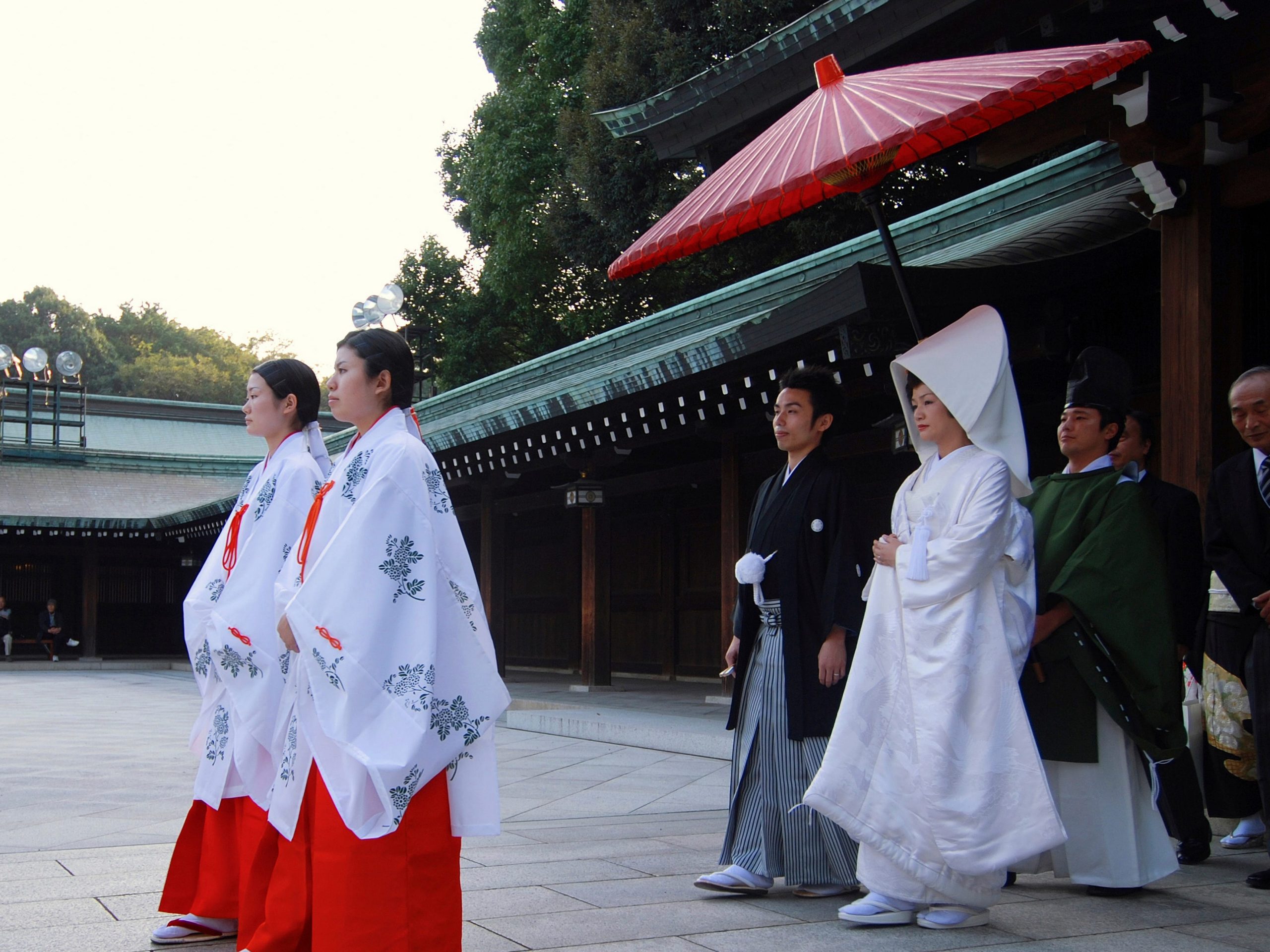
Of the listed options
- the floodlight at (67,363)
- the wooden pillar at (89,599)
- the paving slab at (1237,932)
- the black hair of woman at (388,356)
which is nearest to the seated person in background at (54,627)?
the wooden pillar at (89,599)

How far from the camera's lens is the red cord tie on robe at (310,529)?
2.88 meters

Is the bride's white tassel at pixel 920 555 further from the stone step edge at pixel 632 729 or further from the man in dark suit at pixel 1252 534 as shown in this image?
the stone step edge at pixel 632 729

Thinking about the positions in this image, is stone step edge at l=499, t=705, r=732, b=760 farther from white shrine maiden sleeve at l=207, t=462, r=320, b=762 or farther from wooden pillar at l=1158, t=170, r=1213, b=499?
white shrine maiden sleeve at l=207, t=462, r=320, b=762

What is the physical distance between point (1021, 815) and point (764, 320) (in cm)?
498

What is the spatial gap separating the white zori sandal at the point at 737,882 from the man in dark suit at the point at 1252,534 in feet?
5.54

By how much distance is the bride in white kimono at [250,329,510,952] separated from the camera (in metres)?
2.56

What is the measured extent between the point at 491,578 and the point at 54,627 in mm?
12216

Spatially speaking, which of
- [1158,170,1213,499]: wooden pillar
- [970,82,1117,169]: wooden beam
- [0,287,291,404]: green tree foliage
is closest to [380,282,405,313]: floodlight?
[970,82,1117,169]: wooden beam

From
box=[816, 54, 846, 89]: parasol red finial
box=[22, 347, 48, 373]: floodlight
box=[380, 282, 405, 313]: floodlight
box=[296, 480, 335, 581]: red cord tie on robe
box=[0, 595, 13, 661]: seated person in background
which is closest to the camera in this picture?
box=[296, 480, 335, 581]: red cord tie on robe

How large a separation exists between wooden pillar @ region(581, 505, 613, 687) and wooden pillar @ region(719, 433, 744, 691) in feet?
6.35

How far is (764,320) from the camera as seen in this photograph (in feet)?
25.5

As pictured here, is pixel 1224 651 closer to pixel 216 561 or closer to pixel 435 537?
pixel 435 537

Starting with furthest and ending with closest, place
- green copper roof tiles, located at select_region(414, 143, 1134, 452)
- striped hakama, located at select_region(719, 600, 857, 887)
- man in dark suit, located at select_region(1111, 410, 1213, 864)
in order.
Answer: green copper roof tiles, located at select_region(414, 143, 1134, 452) → man in dark suit, located at select_region(1111, 410, 1213, 864) → striped hakama, located at select_region(719, 600, 857, 887)

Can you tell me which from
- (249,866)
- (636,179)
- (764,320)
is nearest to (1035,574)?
(249,866)
